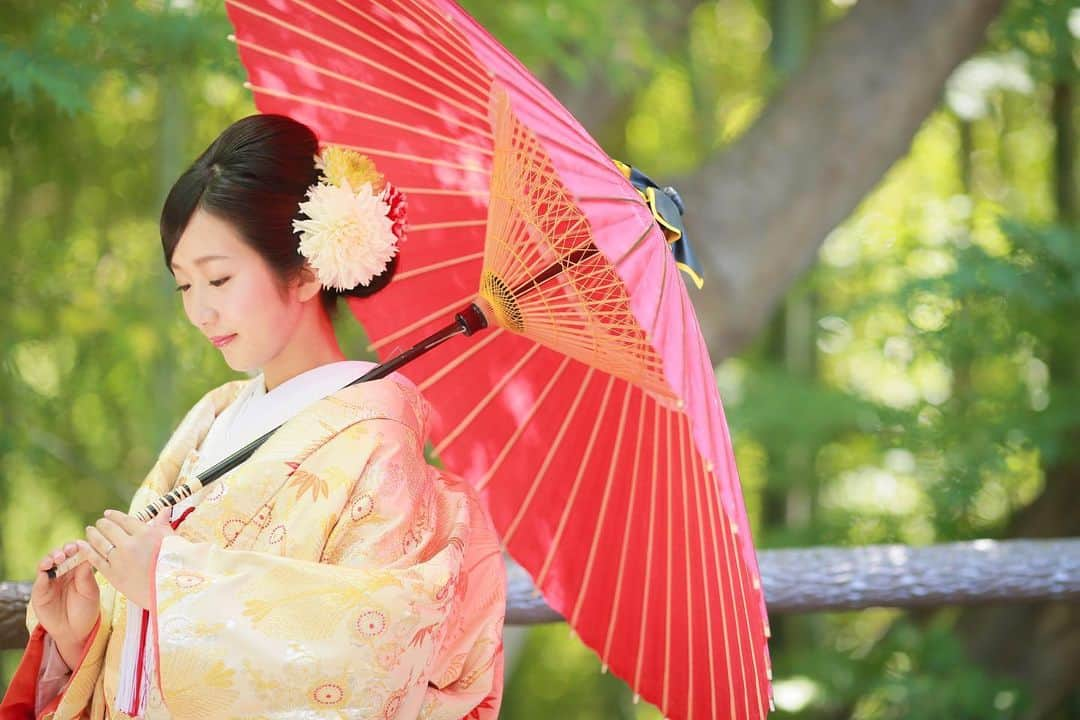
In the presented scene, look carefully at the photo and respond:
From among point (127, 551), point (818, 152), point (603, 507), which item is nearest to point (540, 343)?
point (603, 507)

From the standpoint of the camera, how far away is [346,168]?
1673 mm

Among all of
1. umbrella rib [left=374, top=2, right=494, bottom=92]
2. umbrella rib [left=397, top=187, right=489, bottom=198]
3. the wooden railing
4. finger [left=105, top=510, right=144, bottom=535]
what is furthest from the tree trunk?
finger [left=105, top=510, right=144, bottom=535]

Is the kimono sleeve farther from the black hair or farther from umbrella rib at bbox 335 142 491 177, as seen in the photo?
umbrella rib at bbox 335 142 491 177

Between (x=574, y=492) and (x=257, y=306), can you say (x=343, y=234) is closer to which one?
(x=257, y=306)

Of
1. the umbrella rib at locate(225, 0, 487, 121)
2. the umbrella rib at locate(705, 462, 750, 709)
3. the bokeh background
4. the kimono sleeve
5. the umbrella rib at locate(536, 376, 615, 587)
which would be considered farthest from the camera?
the bokeh background

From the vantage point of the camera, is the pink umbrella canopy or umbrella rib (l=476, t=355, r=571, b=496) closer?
the pink umbrella canopy

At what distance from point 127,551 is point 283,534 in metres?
0.20

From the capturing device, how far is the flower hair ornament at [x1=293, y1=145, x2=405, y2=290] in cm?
162

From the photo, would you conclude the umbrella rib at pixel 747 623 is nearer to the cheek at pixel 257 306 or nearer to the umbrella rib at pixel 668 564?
the umbrella rib at pixel 668 564

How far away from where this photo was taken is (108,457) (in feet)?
15.9

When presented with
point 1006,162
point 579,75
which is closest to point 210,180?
point 579,75

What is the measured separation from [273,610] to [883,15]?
3323mm

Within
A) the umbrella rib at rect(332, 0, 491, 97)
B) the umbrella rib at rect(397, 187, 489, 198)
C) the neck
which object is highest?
the umbrella rib at rect(332, 0, 491, 97)

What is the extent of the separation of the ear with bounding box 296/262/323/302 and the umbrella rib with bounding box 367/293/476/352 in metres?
0.33
